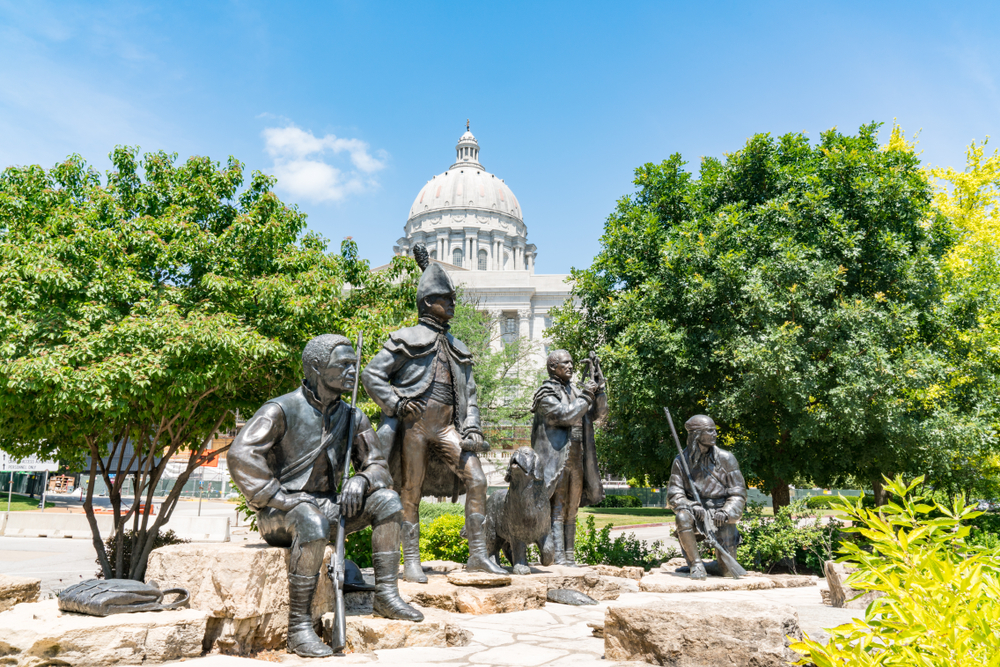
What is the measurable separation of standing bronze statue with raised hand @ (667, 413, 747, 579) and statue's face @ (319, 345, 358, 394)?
466 cm

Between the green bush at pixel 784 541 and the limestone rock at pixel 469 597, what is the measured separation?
5.30m

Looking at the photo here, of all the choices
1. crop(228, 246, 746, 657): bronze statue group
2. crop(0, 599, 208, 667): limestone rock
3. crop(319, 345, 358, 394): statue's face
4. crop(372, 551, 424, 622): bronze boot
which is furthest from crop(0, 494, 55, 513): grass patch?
crop(319, 345, 358, 394): statue's face

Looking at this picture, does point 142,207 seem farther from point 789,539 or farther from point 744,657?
point 789,539

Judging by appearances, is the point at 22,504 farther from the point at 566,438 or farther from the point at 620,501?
the point at 566,438

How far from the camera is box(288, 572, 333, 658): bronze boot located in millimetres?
4000

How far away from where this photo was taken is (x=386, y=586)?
4.56 metres

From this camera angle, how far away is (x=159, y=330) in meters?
8.14

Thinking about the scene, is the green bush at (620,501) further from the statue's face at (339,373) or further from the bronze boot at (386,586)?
the statue's face at (339,373)

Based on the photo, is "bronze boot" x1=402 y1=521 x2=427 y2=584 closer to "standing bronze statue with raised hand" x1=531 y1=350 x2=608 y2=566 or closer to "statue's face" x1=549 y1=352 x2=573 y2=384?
"standing bronze statue with raised hand" x1=531 y1=350 x2=608 y2=566

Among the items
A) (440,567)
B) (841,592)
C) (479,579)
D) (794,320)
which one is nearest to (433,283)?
(479,579)

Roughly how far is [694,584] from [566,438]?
201 cm

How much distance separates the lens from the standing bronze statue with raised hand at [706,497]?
25.4ft

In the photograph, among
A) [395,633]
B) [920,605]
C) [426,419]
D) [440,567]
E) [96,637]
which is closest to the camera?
[920,605]

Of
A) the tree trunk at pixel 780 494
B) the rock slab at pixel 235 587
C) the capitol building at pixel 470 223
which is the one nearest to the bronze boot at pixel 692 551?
the rock slab at pixel 235 587
